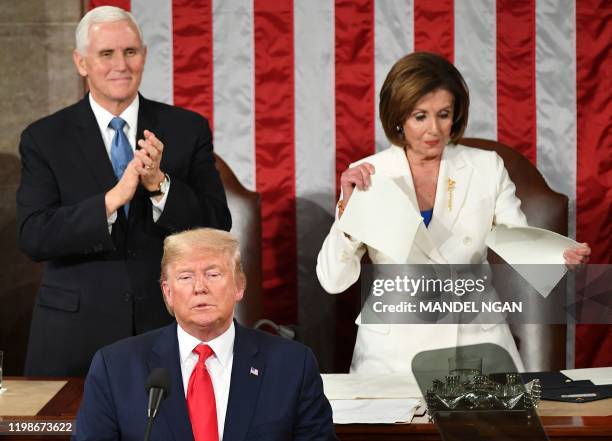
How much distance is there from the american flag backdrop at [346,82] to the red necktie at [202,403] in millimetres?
2286

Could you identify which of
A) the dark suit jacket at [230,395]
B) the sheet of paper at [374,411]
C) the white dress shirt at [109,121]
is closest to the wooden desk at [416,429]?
the sheet of paper at [374,411]

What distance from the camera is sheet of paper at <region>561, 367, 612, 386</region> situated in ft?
10.7

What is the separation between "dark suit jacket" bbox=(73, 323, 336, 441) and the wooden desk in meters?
0.25

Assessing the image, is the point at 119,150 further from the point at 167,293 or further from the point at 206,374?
the point at 206,374

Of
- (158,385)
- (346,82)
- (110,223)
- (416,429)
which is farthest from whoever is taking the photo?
(346,82)

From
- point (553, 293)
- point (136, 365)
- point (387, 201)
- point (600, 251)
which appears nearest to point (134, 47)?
point (387, 201)

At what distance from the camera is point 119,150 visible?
3502 millimetres

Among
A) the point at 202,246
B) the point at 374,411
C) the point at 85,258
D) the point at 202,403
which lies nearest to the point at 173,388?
the point at 202,403

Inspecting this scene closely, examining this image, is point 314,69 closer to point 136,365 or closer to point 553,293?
point 553,293

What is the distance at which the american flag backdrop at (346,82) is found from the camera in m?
4.85

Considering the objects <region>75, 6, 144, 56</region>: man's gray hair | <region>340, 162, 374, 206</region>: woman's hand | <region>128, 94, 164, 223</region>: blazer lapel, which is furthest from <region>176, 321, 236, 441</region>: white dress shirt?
<region>75, 6, 144, 56</region>: man's gray hair

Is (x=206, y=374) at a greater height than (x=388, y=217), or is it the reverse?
(x=388, y=217)

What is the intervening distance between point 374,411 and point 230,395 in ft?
1.64

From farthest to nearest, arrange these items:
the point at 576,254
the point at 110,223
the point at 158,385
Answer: the point at 110,223 < the point at 576,254 < the point at 158,385
